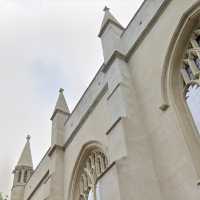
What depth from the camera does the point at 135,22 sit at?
27.3 ft

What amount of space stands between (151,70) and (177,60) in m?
0.80

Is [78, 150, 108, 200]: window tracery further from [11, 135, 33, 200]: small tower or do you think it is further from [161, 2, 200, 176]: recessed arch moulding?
[11, 135, 33, 200]: small tower

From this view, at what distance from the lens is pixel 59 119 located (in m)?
12.0

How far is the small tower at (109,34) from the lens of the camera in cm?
841

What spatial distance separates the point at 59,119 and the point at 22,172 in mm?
6337

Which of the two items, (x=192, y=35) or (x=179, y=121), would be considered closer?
(x=179, y=121)

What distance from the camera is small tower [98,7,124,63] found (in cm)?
841

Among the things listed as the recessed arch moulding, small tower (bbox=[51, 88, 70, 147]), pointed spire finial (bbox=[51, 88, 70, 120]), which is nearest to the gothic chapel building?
the recessed arch moulding

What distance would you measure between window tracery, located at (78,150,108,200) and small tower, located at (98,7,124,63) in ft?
10.4

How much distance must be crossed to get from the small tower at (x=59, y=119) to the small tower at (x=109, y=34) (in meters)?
4.30

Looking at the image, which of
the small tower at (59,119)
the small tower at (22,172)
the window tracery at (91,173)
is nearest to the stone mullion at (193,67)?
the window tracery at (91,173)

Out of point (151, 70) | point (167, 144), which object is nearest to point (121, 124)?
point (167, 144)

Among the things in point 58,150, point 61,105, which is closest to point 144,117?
point 58,150

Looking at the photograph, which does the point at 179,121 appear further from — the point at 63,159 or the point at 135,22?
the point at 63,159
